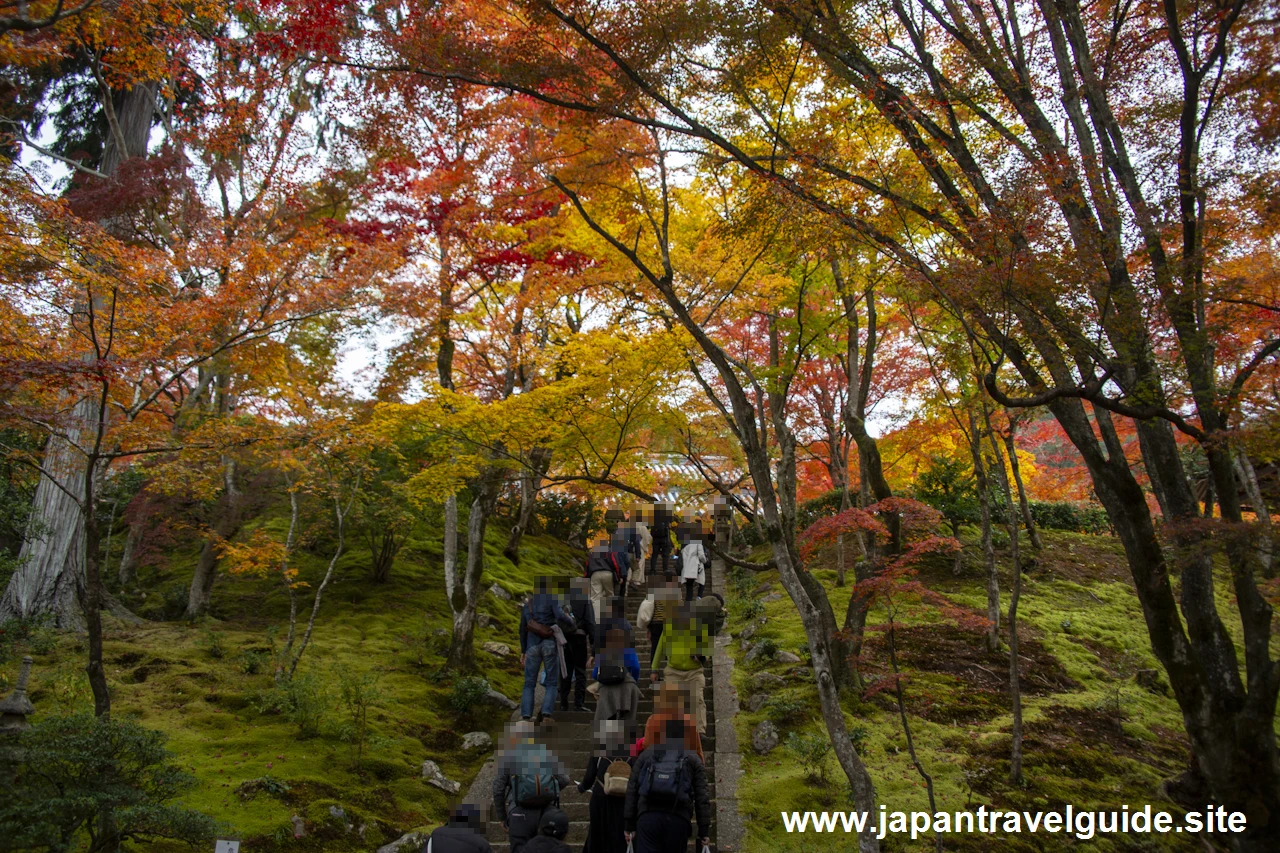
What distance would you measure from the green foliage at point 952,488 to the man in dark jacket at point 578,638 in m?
8.98

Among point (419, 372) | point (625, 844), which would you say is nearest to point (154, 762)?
point (625, 844)

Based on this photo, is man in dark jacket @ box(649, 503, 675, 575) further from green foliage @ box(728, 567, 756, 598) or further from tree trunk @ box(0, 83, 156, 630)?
tree trunk @ box(0, 83, 156, 630)

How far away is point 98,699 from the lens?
466 centimetres

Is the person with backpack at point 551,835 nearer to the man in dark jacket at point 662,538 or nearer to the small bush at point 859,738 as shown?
the small bush at point 859,738

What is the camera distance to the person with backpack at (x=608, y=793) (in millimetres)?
4816

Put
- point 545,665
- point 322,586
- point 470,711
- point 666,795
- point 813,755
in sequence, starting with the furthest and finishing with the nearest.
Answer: point 470,711 < point 322,586 < point 545,665 < point 813,755 < point 666,795

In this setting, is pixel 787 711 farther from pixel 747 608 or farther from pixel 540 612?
pixel 747 608

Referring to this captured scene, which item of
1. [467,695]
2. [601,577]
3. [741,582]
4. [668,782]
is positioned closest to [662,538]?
[741,582]

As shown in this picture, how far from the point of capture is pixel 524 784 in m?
4.25

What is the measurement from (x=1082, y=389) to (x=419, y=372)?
10443 mm

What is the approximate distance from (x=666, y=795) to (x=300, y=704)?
4.72 metres

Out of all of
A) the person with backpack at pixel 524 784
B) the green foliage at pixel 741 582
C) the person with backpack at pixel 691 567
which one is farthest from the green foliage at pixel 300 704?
the green foliage at pixel 741 582

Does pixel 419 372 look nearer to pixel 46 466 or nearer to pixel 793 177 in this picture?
pixel 46 466

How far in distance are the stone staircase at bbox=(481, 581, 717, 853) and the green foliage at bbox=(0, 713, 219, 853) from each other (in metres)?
2.32
